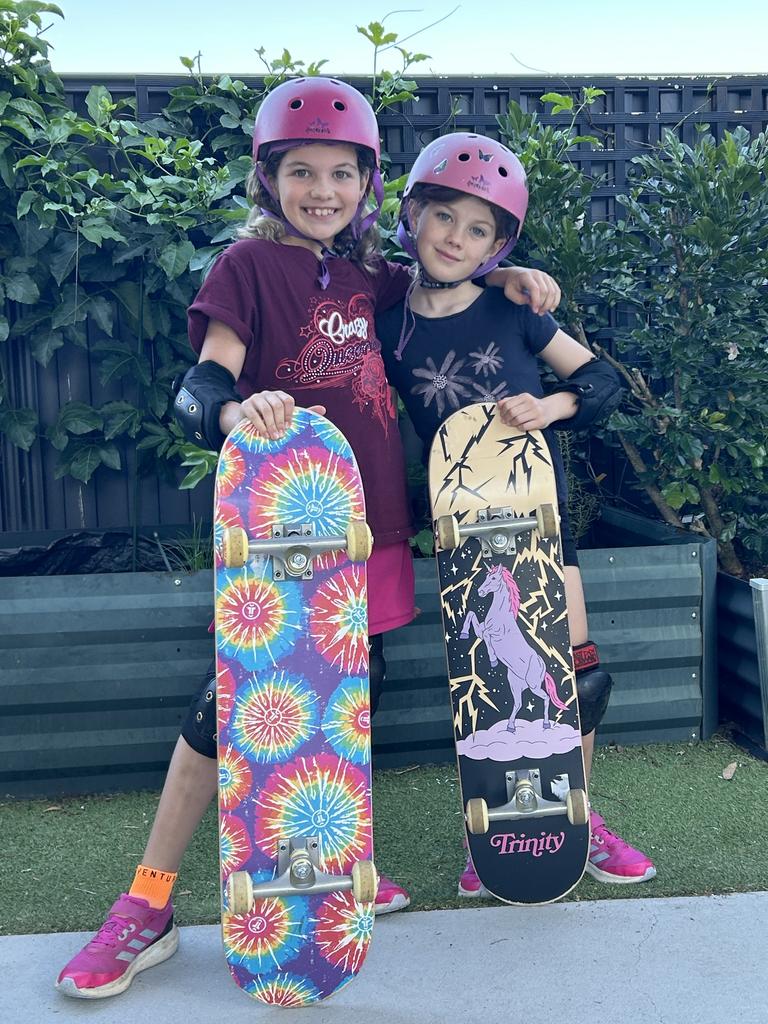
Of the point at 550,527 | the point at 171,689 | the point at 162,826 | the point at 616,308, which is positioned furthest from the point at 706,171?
the point at 162,826

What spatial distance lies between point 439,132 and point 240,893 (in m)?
2.73

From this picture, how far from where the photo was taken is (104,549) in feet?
10.3

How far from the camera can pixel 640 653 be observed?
110 inches

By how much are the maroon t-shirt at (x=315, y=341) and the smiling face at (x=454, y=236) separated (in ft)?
0.50

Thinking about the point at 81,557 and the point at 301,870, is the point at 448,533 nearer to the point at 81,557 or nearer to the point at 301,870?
the point at 301,870

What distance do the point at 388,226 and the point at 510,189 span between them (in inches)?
44.4

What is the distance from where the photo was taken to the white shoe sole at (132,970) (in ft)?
5.62

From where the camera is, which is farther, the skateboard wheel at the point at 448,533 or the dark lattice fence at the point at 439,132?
the dark lattice fence at the point at 439,132

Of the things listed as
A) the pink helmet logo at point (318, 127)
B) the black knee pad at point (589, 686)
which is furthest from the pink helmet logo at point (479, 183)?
the black knee pad at point (589, 686)

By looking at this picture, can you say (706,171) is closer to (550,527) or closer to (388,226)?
(388,226)

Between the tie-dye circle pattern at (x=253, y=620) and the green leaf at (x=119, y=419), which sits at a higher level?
the green leaf at (x=119, y=419)

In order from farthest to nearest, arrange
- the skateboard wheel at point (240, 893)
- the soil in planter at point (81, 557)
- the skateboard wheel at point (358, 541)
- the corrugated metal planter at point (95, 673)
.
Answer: the soil in planter at point (81, 557), the corrugated metal planter at point (95, 673), the skateboard wheel at point (358, 541), the skateboard wheel at point (240, 893)

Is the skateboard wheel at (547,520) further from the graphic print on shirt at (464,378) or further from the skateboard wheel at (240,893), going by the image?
the skateboard wheel at (240,893)

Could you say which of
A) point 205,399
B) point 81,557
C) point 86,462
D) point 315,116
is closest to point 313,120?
point 315,116
